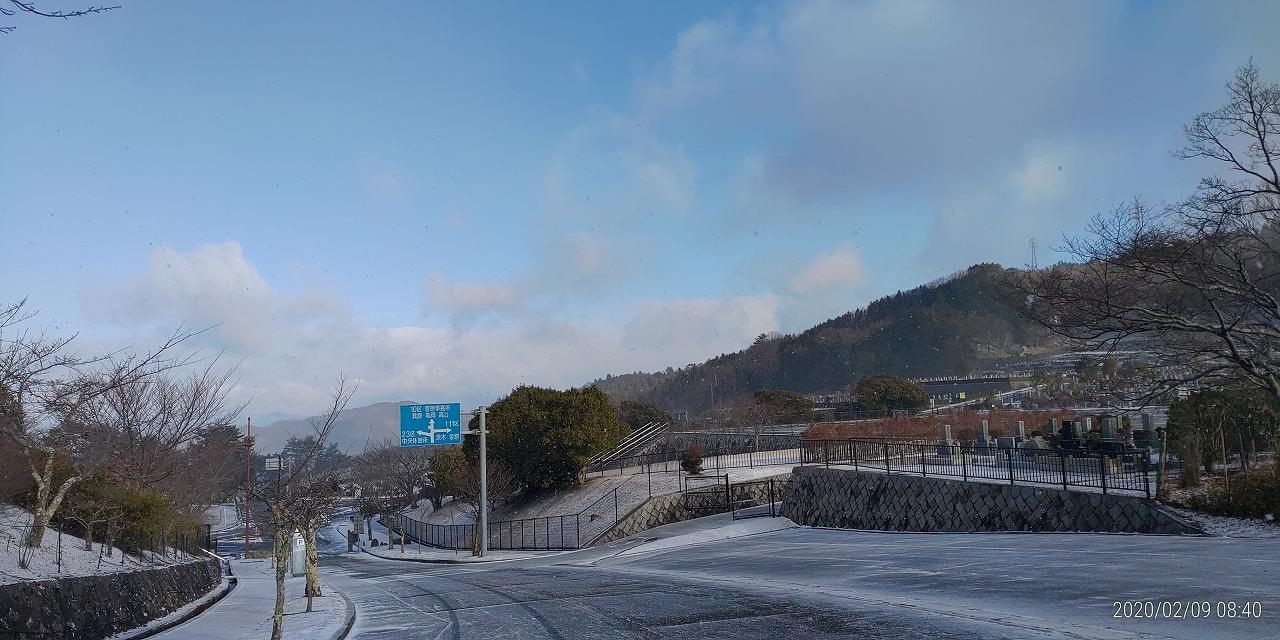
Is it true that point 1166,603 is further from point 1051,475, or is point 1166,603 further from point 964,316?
point 964,316

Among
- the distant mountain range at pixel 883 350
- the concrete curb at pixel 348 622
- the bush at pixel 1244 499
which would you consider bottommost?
the concrete curb at pixel 348 622

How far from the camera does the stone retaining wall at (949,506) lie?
54.3 feet

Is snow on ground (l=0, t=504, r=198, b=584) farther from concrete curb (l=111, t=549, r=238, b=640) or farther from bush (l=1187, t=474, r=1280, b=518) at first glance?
bush (l=1187, t=474, r=1280, b=518)

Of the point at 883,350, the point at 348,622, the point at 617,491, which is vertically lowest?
the point at 617,491

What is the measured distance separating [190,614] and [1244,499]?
893 inches

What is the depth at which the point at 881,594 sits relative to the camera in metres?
11.4

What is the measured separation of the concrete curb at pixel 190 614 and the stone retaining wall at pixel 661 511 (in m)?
12.8

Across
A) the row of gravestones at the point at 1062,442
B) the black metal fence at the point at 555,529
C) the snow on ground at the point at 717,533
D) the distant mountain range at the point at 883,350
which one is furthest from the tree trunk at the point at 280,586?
the distant mountain range at the point at 883,350

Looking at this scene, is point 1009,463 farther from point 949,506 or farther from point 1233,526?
point 1233,526

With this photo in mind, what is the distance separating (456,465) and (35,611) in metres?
35.9

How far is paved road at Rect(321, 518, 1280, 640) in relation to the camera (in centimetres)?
888

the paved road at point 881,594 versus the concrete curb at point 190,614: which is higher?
the paved road at point 881,594

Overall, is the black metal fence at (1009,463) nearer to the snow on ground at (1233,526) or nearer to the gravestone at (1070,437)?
the snow on ground at (1233,526)

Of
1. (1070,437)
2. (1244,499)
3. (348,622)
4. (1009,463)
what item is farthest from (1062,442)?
(348,622)
